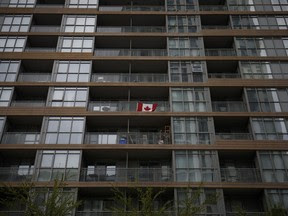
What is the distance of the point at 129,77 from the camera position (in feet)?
125

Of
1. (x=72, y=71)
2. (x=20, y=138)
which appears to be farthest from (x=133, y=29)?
(x=20, y=138)

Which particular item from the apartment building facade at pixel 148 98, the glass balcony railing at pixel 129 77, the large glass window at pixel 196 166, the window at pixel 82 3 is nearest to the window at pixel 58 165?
the apartment building facade at pixel 148 98

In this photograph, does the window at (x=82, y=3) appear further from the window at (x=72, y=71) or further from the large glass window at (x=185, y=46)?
the large glass window at (x=185, y=46)

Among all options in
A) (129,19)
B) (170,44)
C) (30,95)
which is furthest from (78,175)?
(129,19)

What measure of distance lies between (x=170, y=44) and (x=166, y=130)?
33.1ft

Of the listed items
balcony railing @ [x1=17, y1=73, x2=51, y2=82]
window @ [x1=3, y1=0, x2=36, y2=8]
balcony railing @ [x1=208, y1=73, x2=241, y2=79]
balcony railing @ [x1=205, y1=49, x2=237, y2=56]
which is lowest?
balcony railing @ [x1=17, y1=73, x2=51, y2=82]

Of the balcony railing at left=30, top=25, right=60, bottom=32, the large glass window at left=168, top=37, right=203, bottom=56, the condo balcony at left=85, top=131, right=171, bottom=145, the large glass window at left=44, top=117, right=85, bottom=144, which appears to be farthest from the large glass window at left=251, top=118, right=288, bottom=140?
the balcony railing at left=30, top=25, right=60, bottom=32

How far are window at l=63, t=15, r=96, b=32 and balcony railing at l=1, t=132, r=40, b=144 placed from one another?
41.6 feet

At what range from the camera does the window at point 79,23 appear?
41281mm

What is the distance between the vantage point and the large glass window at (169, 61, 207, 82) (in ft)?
123

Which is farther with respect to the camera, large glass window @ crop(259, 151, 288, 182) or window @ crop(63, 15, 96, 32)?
window @ crop(63, 15, 96, 32)

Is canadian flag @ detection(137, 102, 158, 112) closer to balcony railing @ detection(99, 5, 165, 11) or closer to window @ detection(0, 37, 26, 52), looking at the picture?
balcony railing @ detection(99, 5, 165, 11)

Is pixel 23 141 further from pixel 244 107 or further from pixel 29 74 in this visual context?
pixel 244 107

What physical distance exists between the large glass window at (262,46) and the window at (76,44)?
15416 millimetres
